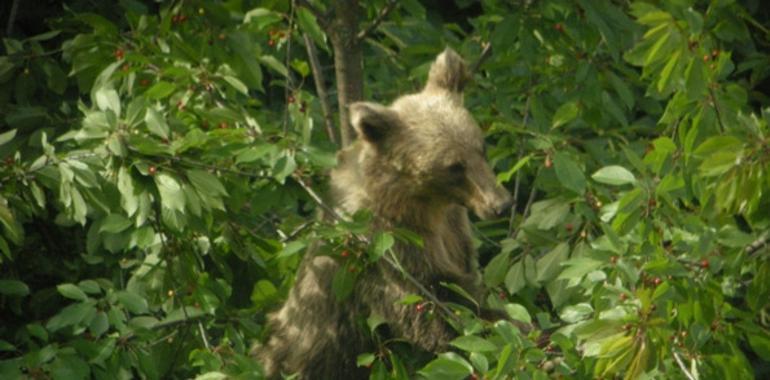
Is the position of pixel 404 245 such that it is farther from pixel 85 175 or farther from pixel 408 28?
pixel 85 175

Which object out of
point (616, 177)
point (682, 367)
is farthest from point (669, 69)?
point (682, 367)

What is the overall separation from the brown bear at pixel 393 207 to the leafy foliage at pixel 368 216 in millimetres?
223

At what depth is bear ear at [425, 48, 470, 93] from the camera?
667cm

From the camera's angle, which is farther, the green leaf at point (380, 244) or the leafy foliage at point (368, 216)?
the green leaf at point (380, 244)

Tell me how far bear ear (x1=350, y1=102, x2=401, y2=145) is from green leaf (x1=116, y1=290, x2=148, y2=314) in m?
1.39

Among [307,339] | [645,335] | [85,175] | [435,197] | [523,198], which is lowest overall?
[523,198]

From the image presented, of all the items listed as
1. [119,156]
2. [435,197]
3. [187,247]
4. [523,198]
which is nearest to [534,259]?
[435,197]

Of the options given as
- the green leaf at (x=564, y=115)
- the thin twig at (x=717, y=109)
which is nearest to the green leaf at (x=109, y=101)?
the green leaf at (x=564, y=115)

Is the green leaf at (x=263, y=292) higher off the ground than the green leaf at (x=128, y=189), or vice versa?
the green leaf at (x=128, y=189)

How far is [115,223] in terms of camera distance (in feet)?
17.9

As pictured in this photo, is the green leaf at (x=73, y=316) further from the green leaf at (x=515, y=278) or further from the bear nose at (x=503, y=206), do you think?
the bear nose at (x=503, y=206)

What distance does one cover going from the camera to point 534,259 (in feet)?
20.8

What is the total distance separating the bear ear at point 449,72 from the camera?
667 centimetres

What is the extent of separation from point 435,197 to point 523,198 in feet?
9.34
